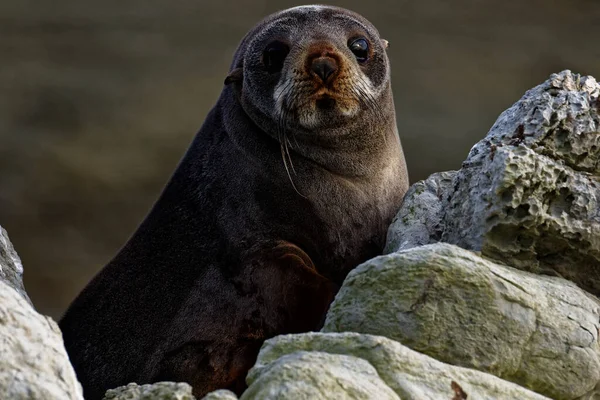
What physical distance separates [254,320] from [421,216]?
114cm

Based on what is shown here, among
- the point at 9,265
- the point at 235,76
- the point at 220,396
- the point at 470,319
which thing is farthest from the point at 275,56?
the point at 220,396

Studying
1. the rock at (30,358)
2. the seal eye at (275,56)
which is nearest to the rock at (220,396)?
the rock at (30,358)

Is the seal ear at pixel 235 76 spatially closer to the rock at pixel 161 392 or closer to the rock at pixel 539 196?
the rock at pixel 539 196

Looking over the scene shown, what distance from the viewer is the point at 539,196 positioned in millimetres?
4648

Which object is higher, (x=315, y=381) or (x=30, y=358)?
(x=315, y=381)

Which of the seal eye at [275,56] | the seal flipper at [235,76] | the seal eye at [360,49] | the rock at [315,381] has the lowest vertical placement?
the rock at [315,381]

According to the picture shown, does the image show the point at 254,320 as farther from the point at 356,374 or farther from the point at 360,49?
the point at 356,374

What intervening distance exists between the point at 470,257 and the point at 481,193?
0.59 m

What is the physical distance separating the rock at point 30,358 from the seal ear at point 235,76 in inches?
140

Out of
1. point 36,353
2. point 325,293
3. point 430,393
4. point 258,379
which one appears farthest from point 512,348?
point 325,293

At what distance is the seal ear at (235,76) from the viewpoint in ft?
22.4

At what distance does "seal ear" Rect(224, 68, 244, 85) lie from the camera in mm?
6824

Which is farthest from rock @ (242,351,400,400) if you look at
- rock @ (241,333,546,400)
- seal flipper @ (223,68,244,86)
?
seal flipper @ (223,68,244,86)

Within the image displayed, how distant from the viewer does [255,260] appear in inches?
248
